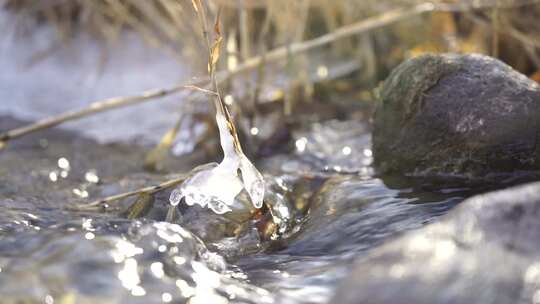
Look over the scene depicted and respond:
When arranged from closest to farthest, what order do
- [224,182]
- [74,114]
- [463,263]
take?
[463,263], [224,182], [74,114]

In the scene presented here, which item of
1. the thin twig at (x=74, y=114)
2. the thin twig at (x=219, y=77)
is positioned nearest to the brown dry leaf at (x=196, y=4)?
the thin twig at (x=219, y=77)

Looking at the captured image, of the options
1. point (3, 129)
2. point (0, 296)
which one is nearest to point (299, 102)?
point (3, 129)

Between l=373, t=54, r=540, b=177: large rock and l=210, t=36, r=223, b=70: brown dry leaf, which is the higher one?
l=210, t=36, r=223, b=70: brown dry leaf

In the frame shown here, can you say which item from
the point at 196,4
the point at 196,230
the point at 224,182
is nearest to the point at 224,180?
the point at 224,182

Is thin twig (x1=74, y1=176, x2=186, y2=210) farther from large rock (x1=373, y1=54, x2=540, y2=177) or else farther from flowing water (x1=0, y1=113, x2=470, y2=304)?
large rock (x1=373, y1=54, x2=540, y2=177)

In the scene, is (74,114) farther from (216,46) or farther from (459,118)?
(459,118)

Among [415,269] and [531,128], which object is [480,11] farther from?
[415,269]

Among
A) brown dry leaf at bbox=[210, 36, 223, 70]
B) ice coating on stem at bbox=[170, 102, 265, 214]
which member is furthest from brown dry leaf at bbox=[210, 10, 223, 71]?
ice coating on stem at bbox=[170, 102, 265, 214]
